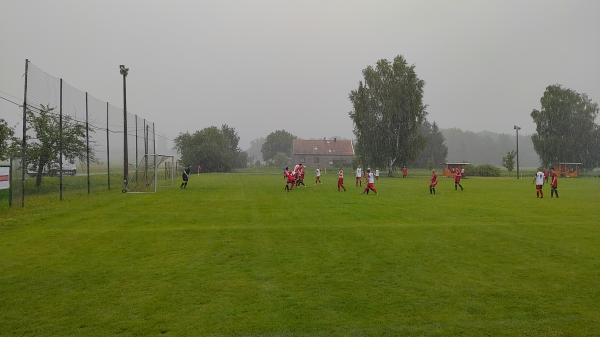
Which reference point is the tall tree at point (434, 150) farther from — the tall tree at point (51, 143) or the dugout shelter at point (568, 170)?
the tall tree at point (51, 143)

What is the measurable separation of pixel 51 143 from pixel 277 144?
115854 millimetres

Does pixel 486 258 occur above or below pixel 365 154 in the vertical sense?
below

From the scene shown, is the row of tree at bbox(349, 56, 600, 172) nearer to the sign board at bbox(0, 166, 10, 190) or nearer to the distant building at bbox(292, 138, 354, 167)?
the distant building at bbox(292, 138, 354, 167)

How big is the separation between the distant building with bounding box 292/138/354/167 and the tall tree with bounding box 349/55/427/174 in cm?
4288

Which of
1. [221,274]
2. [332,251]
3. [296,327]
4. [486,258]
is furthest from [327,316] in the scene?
[486,258]

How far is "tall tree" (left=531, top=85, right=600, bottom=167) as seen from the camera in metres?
69.2

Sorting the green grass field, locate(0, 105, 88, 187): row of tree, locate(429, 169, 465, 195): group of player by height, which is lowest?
the green grass field

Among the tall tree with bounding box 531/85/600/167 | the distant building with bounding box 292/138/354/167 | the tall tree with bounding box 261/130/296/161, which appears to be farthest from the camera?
the tall tree with bounding box 261/130/296/161

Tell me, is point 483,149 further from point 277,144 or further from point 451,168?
point 451,168

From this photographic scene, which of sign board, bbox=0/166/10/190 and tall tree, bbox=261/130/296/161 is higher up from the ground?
tall tree, bbox=261/130/296/161

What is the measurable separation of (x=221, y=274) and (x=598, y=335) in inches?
203

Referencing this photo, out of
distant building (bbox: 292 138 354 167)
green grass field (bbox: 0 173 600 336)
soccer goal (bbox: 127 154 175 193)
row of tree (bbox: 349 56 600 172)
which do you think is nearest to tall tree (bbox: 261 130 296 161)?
distant building (bbox: 292 138 354 167)

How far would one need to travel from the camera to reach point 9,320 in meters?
5.27

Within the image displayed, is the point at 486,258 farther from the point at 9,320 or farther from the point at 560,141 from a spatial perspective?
the point at 560,141
